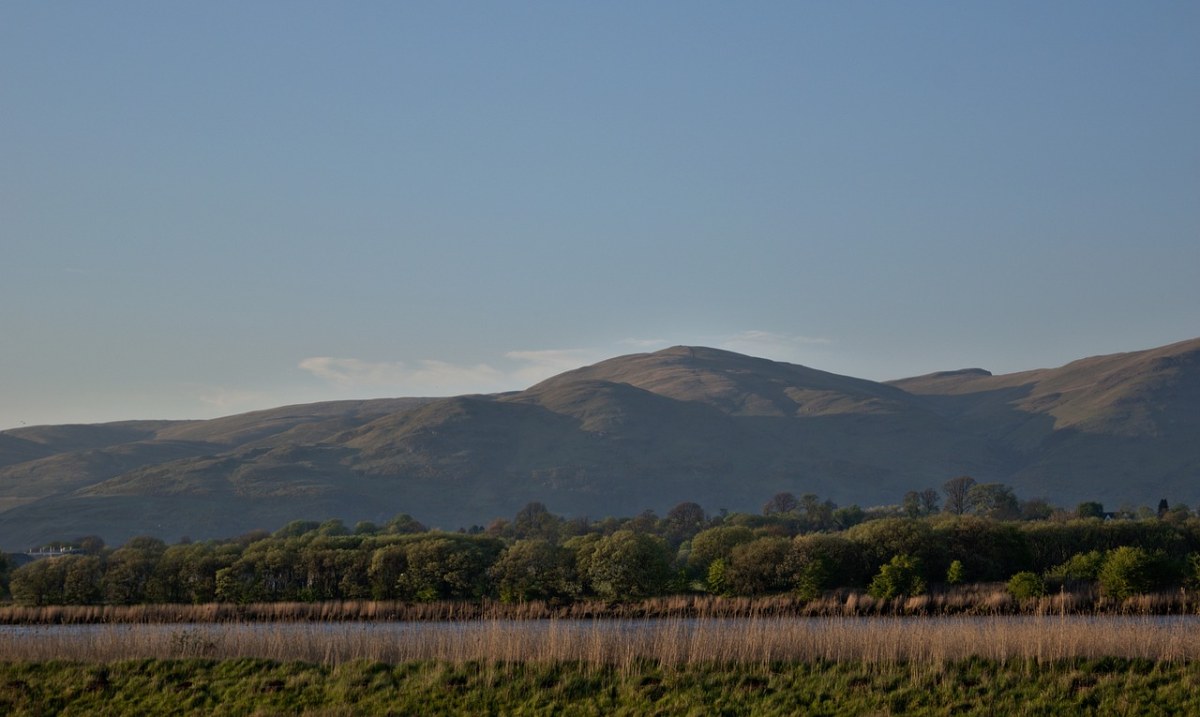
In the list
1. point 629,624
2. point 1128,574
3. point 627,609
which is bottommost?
point 627,609

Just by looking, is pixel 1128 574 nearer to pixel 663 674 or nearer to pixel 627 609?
pixel 627 609

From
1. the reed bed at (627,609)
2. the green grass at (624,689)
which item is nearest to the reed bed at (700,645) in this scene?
the green grass at (624,689)

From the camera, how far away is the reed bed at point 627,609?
49.8 meters

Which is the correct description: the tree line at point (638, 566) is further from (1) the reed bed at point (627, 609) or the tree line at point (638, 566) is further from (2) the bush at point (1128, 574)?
(1) the reed bed at point (627, 609)

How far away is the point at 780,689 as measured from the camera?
100 feet

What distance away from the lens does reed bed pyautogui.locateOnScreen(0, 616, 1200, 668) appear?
3219cm

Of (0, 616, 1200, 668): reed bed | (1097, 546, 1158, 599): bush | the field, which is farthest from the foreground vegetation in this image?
the field

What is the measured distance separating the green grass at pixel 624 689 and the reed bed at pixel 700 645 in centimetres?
65

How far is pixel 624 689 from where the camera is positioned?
31.0 meters

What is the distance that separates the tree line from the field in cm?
1939

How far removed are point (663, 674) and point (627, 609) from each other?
23.7 metres

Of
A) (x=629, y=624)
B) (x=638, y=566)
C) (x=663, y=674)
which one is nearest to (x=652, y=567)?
(x=638, y=566)

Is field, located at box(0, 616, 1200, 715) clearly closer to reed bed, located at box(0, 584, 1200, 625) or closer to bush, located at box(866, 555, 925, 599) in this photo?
reed bed, located at box(0, 584, 1200, 625)

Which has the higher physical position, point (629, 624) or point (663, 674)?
point (663, 674)
